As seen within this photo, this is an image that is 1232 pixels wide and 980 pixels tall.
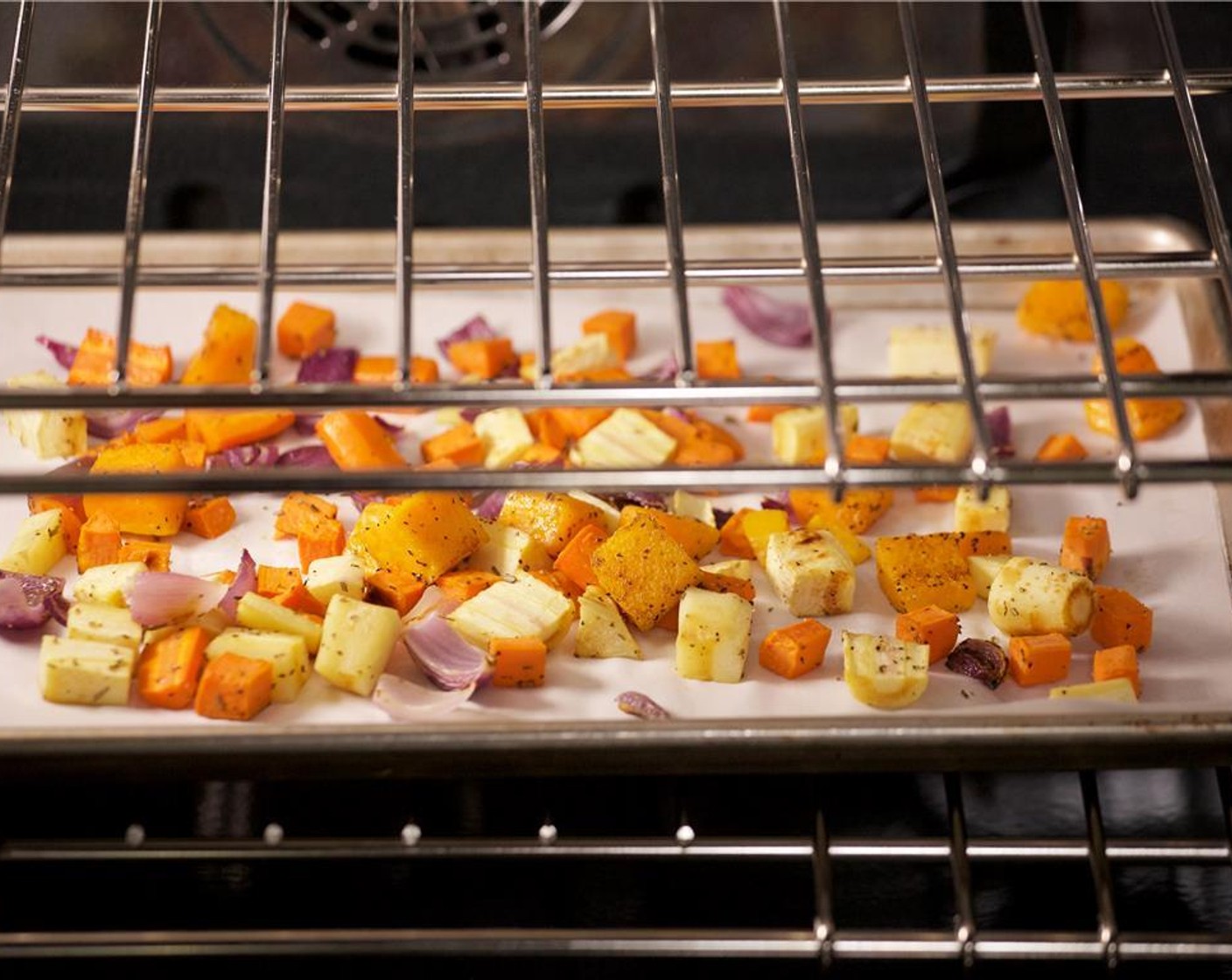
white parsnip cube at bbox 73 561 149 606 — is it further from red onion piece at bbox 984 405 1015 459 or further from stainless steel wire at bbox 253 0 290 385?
red onion piece at bbox 984 405 1015 459

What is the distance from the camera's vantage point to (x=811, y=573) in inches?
46.8

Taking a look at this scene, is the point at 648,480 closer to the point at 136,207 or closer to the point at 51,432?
the point at 136,207

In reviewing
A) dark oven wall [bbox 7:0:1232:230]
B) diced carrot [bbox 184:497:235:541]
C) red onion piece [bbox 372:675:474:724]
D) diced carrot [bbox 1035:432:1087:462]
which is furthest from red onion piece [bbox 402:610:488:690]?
dark oven wall [bbox 7:0:1232:230]

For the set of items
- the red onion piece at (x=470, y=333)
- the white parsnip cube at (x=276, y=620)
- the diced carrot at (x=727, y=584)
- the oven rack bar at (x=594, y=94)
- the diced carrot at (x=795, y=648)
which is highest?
the oven rack bar at (x=594, y=94)

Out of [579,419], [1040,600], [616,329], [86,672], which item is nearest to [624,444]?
[579,419]

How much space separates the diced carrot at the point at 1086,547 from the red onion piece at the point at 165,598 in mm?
640

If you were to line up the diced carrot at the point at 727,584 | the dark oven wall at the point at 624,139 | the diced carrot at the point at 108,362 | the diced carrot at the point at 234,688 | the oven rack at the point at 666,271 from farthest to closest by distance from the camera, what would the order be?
1. the dark oven wall at the point at 624,139
2. the diced carrot at the point at 108,362
3. the diced carrot at the point at 727,584
4. the diced carrot at the point at 234,688
5. the oven rack at the point at 666,271

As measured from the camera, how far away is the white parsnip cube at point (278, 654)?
44.1 inches

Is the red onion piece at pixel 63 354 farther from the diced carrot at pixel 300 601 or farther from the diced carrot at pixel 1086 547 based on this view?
the diced carrot at pixel 1086 547

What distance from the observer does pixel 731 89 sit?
119cm

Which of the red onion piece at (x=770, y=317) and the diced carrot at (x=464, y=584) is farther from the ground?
the red onion piece at (x=770, y=317)

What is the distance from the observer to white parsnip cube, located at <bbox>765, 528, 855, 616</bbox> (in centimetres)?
119

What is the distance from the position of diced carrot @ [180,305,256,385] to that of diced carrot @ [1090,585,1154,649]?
0.73 m

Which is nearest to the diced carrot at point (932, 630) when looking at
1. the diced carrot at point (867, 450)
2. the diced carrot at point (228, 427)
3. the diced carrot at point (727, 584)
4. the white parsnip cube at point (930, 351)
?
the diced carrot at point (727, 584)
